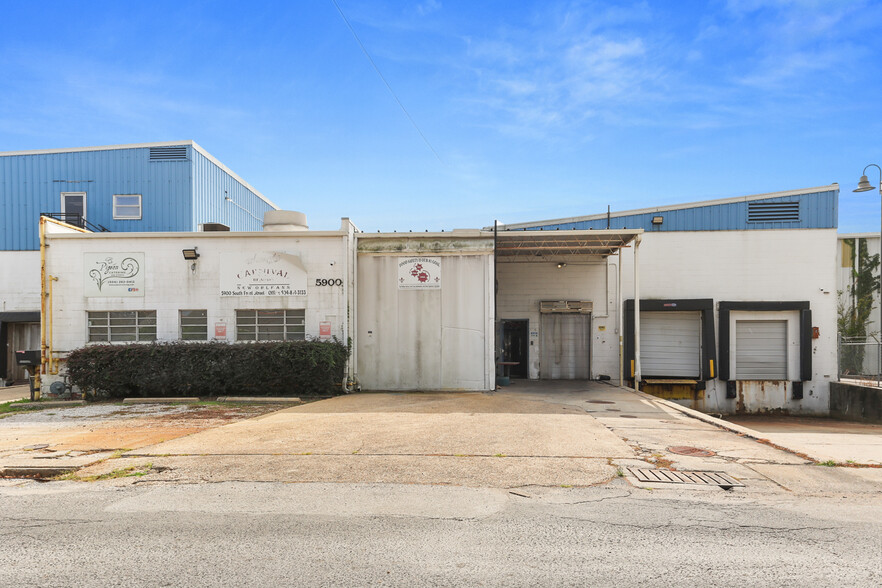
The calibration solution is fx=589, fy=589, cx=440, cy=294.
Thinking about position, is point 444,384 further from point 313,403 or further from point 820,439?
point 820,439

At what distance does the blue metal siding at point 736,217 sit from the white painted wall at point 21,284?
22.4 m

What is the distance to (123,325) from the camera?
1669 cm

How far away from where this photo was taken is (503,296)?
21688mm

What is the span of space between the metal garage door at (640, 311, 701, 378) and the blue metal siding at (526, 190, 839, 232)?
3208mm

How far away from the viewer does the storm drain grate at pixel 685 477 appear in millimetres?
6641

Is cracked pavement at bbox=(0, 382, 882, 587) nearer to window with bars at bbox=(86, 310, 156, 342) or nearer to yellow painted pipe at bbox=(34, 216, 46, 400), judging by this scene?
window with bars at bbox=(86, 310, 156, 342)

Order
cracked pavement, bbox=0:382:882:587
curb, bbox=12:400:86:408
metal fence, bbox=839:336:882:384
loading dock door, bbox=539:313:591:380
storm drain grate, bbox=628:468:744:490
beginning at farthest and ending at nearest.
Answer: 1. metal fence, bbox=839:336:882:384
2. loading dock door, bbox=539:313:591:380
3. curb, bbox=12:400:86:408
4. storm drain grate, bbox=628:468:744:490
5. cracked pavement, bbox=0:382:882:587

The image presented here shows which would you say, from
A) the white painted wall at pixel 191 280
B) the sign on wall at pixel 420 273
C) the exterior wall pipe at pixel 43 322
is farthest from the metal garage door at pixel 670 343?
the exterior wall pipe at pixel 43 322

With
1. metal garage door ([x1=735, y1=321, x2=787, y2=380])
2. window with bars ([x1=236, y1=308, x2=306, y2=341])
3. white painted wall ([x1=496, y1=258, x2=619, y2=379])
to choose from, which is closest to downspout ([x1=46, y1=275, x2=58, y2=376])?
window with bars ([x1=236, y1=308, x2=306, y2=341])

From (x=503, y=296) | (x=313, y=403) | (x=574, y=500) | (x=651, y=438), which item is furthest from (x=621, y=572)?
(x=503, y=296)

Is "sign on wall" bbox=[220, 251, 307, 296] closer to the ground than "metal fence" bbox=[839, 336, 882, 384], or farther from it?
farther from it

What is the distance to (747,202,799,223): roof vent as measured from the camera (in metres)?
21.0

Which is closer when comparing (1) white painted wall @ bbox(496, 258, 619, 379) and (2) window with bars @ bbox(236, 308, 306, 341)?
(2) window with bars @ bbox(236, 308, 306, 341)

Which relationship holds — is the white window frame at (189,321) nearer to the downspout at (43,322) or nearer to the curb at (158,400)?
the curb at (158,400)
